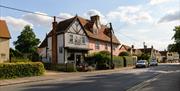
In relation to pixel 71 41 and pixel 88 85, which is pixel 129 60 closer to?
pixel 71 41

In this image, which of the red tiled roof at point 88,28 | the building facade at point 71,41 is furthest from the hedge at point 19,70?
the red tiled roof at point 88,28

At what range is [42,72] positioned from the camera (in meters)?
32.3

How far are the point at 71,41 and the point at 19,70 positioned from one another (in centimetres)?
2157

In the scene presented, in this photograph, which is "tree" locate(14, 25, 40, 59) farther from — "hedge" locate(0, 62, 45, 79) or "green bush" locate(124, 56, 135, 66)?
"hedge" locate(0, 62, 45, 79)

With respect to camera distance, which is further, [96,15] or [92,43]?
[96,15]

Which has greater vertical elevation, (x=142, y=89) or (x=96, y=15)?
(x=96, y=15)

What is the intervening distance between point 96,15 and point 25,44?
29796mm

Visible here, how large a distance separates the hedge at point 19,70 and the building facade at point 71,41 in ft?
48.8

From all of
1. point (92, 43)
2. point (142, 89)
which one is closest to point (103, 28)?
point (92, 43)

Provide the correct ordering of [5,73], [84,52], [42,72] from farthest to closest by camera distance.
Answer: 1. [84,52]
2. [42,72]
3. [5,73]

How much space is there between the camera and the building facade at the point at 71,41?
162 feet

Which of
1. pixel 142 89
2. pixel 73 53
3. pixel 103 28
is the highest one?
pixel 103 28

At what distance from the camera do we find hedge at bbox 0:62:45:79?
27.8m

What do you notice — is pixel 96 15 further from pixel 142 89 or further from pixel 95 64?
pixel 142 89
